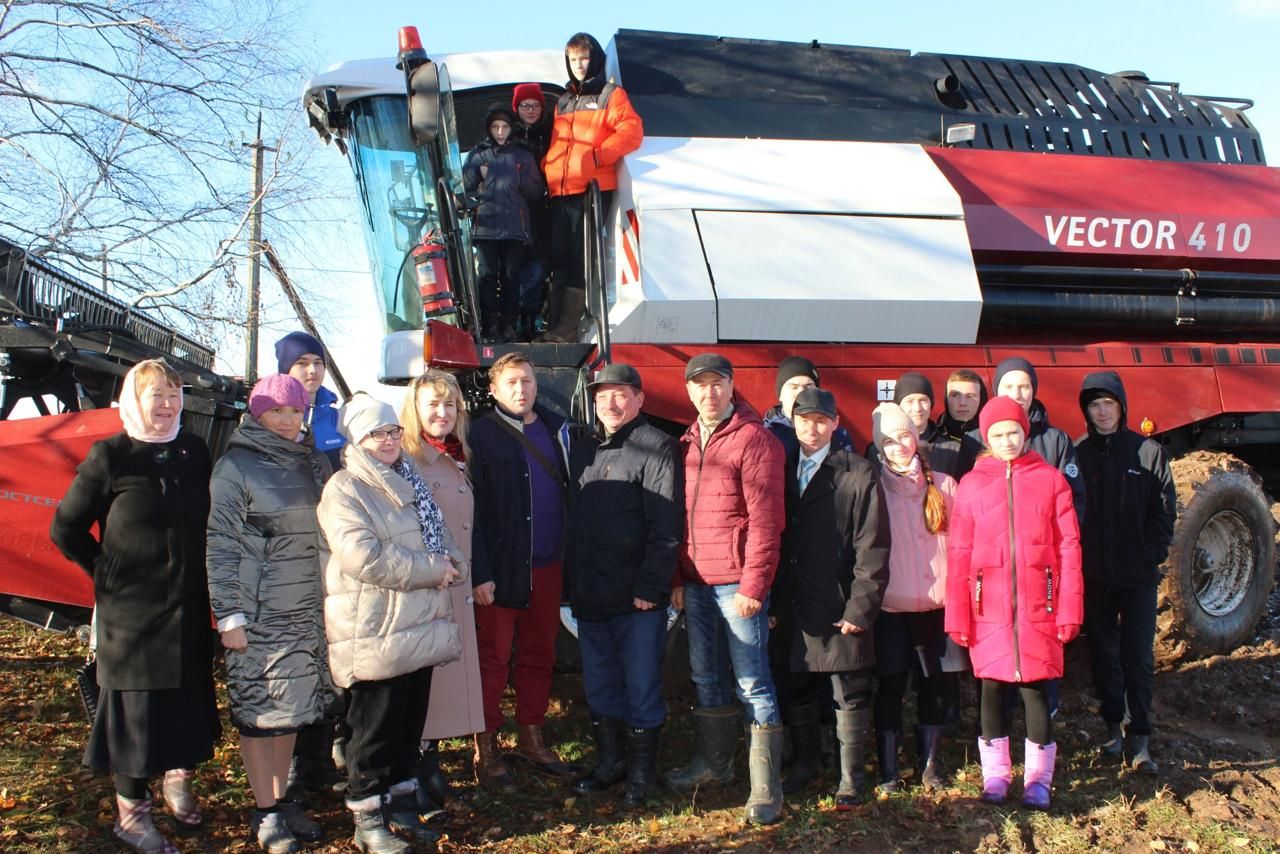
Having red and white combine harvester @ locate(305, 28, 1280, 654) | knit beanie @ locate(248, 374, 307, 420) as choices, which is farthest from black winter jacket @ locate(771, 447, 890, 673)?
knit beanie @ locate(248, 374, 307, 420)

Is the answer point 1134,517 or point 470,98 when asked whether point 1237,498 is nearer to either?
point 1134,517

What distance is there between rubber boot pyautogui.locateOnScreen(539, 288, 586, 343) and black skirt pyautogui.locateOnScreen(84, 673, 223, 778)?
3.15 meters

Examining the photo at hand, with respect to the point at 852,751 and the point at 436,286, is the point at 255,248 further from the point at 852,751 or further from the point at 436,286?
the point at 852,751

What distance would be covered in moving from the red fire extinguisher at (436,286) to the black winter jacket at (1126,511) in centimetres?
334

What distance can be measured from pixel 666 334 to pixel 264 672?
2.72 meters

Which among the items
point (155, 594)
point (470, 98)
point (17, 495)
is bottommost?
point (155, 594)

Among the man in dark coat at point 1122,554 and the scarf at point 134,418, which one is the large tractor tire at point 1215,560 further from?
the scarf at point 134,418

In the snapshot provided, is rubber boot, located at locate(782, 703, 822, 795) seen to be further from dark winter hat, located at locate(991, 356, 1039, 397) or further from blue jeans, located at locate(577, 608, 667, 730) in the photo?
dark winter hat, located at locate(991, 356, 1039, 397)

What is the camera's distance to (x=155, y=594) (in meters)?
3.71

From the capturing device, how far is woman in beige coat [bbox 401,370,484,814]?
4.17 metres

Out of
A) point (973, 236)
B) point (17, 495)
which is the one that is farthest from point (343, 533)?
point (973, 236)

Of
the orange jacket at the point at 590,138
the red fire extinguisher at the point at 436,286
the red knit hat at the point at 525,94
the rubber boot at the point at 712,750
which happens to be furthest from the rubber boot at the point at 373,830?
the red knit hat at the point at 525,94

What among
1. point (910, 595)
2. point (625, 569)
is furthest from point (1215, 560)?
point (625, 569)

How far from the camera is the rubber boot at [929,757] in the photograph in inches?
175
